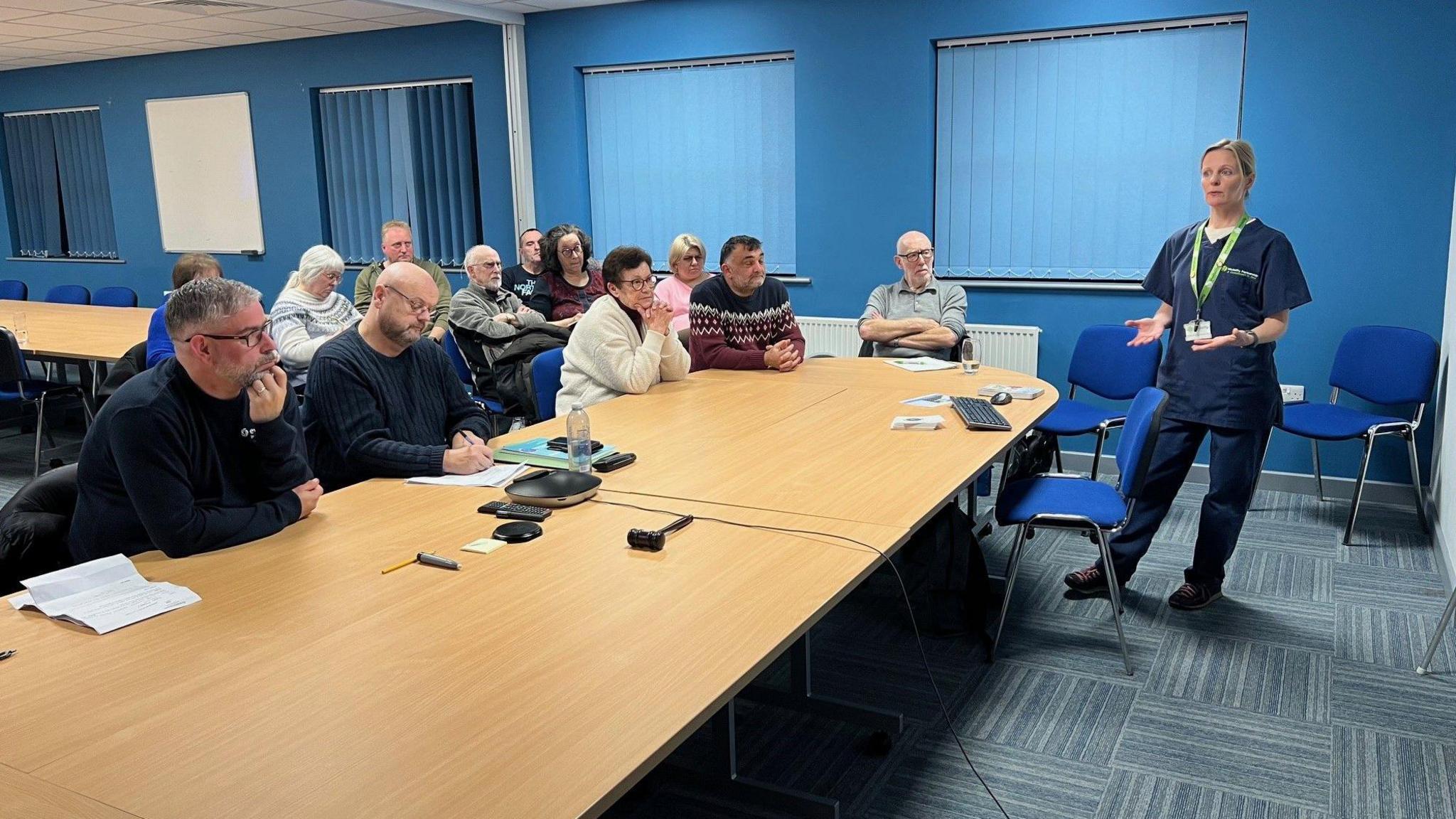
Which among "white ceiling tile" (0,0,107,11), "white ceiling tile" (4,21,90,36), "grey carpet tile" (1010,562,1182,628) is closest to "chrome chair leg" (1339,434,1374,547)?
"grey carpet tile" (1010,562,1182,628)

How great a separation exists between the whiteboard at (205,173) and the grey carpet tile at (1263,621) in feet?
25.3

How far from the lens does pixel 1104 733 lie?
9.92 ft

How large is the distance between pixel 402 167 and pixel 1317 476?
21.4 ft

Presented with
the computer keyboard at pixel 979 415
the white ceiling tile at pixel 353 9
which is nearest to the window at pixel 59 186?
the white ceiling tile at pixel 353 9

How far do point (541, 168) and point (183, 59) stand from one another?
3.77m

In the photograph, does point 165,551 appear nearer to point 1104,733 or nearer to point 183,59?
point 1104,733

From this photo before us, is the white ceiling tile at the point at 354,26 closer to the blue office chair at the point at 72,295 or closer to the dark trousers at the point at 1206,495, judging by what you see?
the blue office chair at the point at 72,295

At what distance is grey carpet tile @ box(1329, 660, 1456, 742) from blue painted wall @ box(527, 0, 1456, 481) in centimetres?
225

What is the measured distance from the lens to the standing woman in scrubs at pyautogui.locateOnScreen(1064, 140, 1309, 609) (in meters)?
3.68

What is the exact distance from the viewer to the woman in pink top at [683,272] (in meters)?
5.93

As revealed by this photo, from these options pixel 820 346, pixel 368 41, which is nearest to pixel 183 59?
pixel 368 41

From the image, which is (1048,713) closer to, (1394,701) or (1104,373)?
(1394,701)

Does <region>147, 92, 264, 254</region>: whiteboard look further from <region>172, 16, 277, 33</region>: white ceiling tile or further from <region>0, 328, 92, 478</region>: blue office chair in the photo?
<region>0, 328, 92, 478</region>: blue office chair

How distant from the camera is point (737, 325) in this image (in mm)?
4895
